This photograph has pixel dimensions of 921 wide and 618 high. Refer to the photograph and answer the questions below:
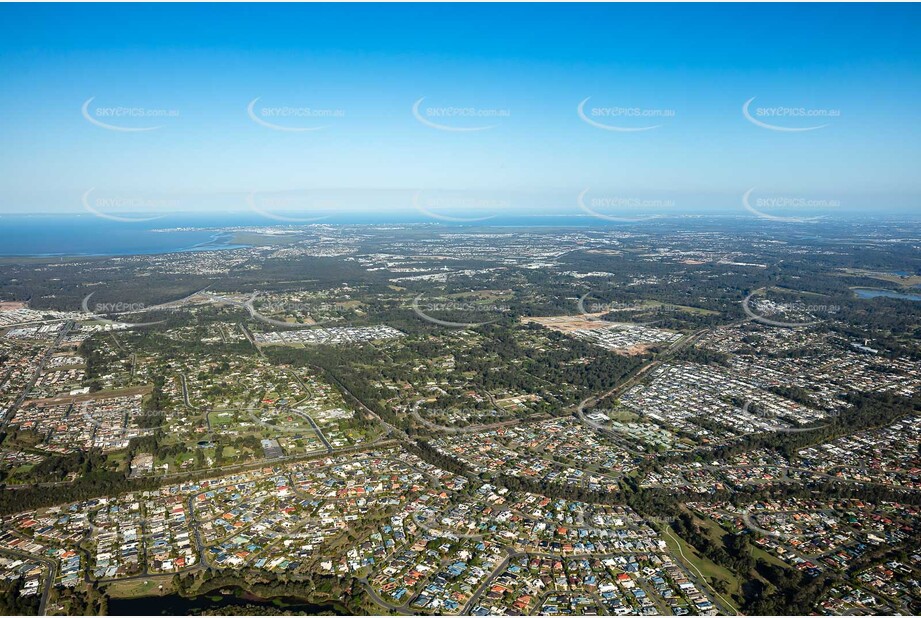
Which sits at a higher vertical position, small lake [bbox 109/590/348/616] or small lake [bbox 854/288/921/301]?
small lake [bbox 854/288/921/301]

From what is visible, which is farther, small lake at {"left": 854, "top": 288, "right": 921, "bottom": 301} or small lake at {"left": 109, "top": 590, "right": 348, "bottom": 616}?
small lake at {"left": 854, "top": 288, "right": 921, "bottom": 301}

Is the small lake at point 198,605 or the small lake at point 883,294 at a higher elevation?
the small lake at point 883,294

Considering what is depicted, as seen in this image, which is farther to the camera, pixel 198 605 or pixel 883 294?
pixel 883 294

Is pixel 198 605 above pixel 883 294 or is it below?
below

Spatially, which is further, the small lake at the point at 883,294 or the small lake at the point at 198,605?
the small lake at the point at 883,294
